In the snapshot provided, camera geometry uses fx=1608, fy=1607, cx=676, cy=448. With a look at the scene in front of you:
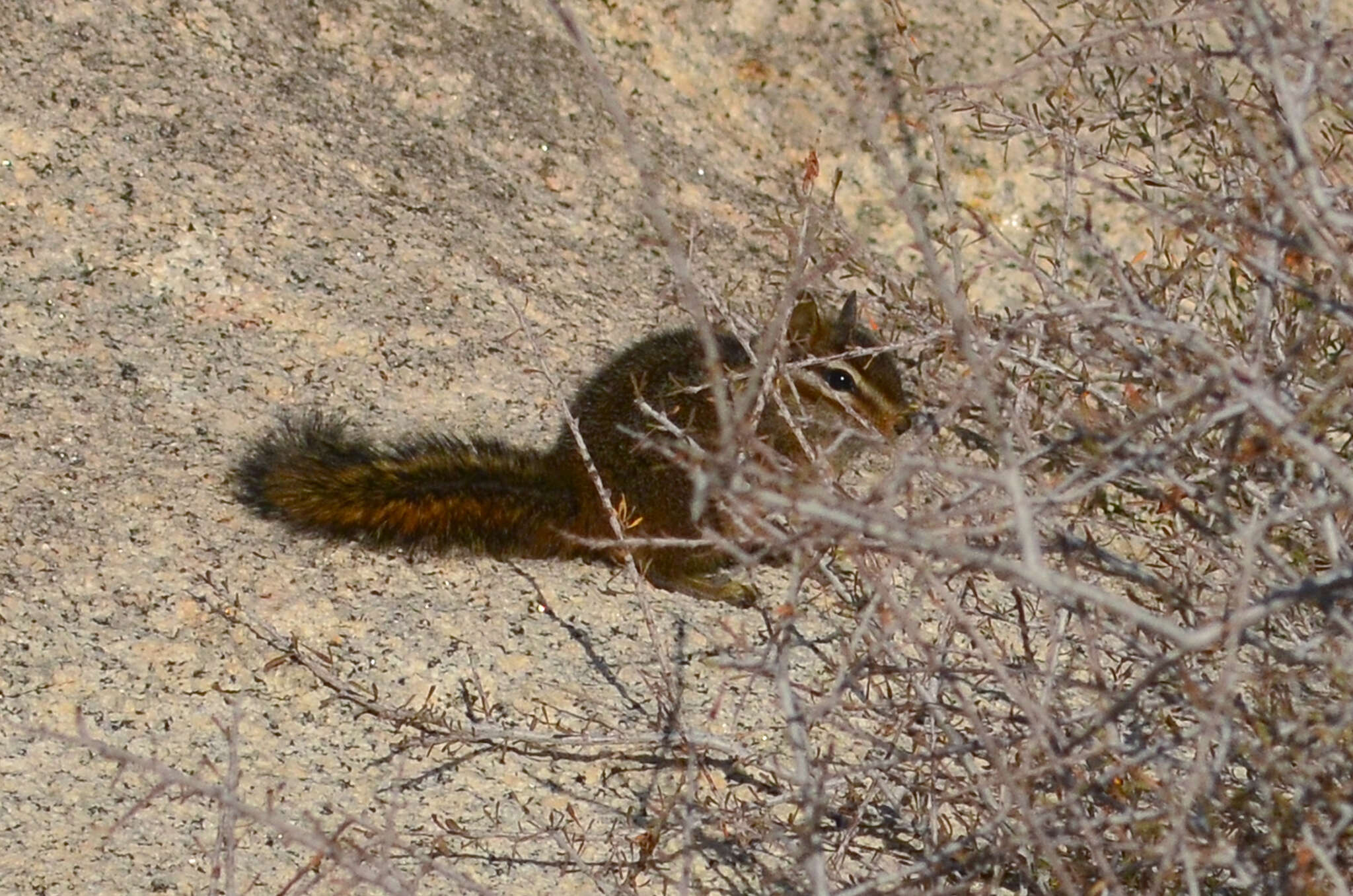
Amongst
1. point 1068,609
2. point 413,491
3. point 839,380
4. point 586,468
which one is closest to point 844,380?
point 839,380

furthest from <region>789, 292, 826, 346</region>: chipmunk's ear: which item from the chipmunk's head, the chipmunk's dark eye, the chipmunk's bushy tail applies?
the chipmunk's bushy tail

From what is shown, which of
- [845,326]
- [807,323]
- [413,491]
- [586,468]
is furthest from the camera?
[845,326]

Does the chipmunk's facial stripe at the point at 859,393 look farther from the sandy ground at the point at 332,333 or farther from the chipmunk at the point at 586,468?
the sandy ground at the point at 332,333

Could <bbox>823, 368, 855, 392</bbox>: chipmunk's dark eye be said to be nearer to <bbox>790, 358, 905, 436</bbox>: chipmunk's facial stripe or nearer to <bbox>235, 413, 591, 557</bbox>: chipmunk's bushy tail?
<bbox>790, 358, 905, 436</bbox>: chipmunk's facial stripe

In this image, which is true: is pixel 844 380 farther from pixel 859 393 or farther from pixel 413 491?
pixel 413 491

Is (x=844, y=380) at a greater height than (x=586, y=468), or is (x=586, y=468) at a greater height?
(x=844, y=380)

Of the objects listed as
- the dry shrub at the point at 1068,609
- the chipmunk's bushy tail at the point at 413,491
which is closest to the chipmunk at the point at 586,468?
the chipmunk's bushy tail at the point at 413,491

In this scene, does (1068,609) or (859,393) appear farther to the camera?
(859,393)
